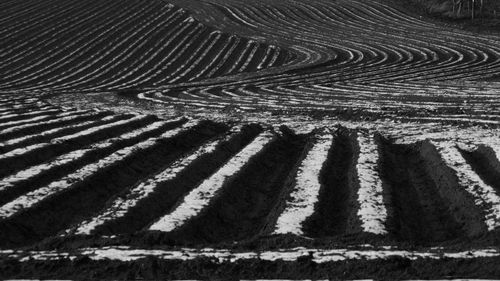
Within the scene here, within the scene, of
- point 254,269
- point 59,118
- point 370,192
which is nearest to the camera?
point 254,269

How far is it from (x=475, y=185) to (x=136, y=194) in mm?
Answer: 5926

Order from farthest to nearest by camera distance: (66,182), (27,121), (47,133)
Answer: (27,121), (47,133), (66,182)

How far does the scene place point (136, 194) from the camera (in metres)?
11.3

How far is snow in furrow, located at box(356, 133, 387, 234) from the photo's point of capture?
930 cm

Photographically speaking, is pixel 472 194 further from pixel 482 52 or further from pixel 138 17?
pixel 138 17

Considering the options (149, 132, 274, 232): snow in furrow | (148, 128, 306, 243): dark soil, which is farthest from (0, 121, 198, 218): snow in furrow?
(148, 128, 306, 243): dark soil

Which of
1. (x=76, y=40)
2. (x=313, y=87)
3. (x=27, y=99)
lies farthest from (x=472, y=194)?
(x=76, y=40)

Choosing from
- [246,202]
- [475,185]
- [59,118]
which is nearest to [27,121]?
[59,118]

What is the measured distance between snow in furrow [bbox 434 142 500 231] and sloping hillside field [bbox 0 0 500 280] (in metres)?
0.05

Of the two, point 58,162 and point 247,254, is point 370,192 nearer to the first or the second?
point 247,254

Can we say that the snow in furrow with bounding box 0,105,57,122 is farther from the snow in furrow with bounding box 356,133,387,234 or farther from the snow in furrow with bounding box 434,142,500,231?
the snow in furrow with bounding box 434,142,500,231

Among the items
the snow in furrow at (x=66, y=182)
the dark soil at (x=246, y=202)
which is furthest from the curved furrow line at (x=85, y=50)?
the dark soil at (x=246, y=202)

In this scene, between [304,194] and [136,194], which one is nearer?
[304,194]

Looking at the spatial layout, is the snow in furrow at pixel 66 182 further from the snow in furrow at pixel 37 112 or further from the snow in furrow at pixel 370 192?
the snow in furrow at pixel 37 112
